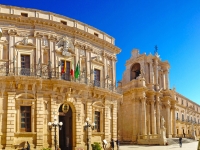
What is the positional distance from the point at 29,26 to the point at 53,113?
22.4 feet

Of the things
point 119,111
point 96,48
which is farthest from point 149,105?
point 96,48

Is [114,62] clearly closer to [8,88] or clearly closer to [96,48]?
[96,48]

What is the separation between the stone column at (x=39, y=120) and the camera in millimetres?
22156

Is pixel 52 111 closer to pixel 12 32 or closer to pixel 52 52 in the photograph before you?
pixel 52 52

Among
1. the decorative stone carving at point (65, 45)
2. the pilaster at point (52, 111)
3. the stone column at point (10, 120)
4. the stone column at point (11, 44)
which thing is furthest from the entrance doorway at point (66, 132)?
the stone column at point (11, 44)

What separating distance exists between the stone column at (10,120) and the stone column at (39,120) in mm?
1653

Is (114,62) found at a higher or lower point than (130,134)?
higher

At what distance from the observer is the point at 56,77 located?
2336 cm

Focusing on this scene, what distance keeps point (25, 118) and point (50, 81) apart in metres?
3.20

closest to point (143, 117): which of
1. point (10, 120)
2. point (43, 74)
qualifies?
point (43, 74)

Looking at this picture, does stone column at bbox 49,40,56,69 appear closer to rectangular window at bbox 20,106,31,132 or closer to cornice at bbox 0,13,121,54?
cornice at bbox 0,13,121,54

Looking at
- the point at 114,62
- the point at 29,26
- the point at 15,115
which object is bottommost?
the point at 15,115

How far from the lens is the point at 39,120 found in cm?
2245

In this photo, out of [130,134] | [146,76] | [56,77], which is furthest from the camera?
[146,76]
